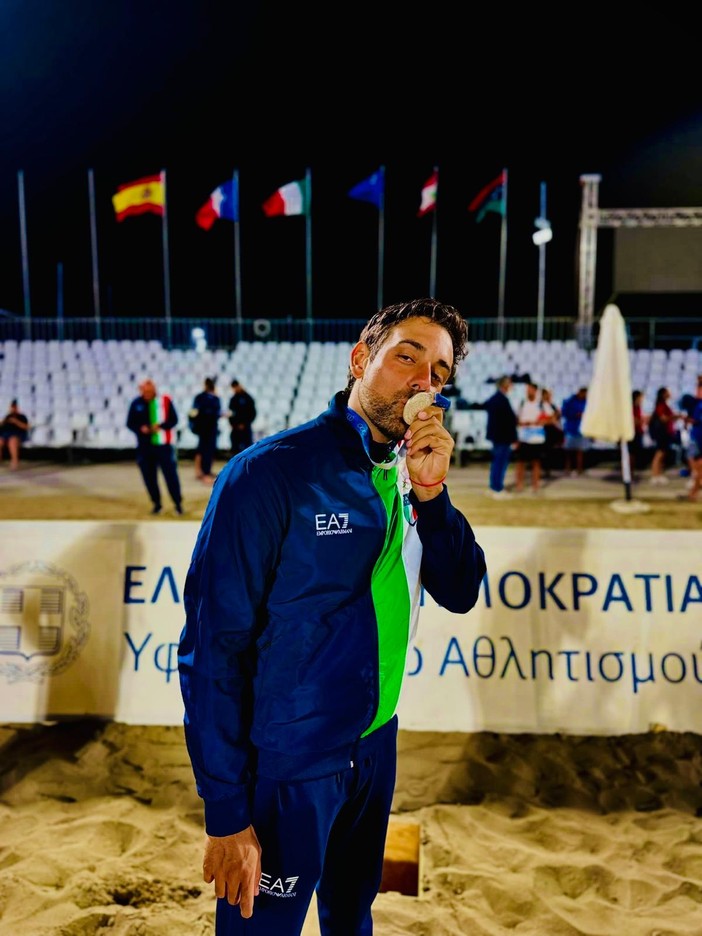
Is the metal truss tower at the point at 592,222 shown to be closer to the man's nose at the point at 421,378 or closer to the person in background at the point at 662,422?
the person in background at the point at 662,422

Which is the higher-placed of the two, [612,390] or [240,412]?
[612,390]

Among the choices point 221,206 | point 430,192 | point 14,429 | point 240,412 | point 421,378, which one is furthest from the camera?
point 221,206

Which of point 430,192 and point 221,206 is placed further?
point 221,206

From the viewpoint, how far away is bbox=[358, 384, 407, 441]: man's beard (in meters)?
1.74

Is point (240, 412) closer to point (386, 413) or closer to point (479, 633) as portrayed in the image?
point (479, 633)

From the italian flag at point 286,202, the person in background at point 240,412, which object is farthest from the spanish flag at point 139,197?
the person in background at point 240,412

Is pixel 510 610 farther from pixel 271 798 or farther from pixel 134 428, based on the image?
pixel 134 428

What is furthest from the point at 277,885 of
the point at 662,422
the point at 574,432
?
the point at 574,432

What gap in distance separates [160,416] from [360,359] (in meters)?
7.82

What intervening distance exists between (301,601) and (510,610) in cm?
273

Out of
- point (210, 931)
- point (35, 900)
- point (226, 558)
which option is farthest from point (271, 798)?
point (35, 900)

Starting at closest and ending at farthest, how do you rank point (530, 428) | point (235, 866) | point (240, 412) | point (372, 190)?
1. point (235, 866)
2. point (530, 428)
3. point (240, 412)
4. point (372, 190)

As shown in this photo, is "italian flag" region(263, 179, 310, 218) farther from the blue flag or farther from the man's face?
the man's face

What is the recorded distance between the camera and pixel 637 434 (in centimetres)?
1423
